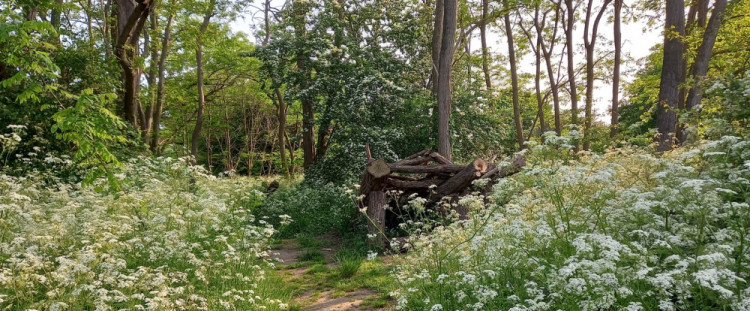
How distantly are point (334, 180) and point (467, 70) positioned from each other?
9.21m

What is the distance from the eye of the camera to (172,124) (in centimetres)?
2941

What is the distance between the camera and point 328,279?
6699 mm

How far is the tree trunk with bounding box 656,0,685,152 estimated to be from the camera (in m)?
10.4

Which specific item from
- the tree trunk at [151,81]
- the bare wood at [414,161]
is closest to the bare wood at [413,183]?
the bare wood at [414,161]

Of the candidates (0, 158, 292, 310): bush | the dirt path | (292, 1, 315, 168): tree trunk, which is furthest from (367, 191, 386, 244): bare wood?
(292, 1, 315, 168): tree trunk

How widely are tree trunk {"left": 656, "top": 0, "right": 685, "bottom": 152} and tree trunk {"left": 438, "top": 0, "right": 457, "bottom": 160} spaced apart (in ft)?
17.3

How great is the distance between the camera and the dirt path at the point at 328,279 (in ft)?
17.9

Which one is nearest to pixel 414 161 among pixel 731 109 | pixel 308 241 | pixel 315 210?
pixel 308 241

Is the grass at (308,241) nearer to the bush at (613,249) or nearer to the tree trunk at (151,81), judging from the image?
the bush at (613,249)

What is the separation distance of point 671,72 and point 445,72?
18.7 feet

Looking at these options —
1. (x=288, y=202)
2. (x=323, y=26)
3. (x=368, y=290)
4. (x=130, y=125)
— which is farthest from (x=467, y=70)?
(x=368, y=290)

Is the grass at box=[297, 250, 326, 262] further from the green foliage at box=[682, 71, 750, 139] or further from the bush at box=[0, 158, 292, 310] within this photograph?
the green foliage at box=[682, 71, 750, 139]

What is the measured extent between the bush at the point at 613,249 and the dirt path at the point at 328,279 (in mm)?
1050

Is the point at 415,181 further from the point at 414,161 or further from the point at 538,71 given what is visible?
the point at 538,71
